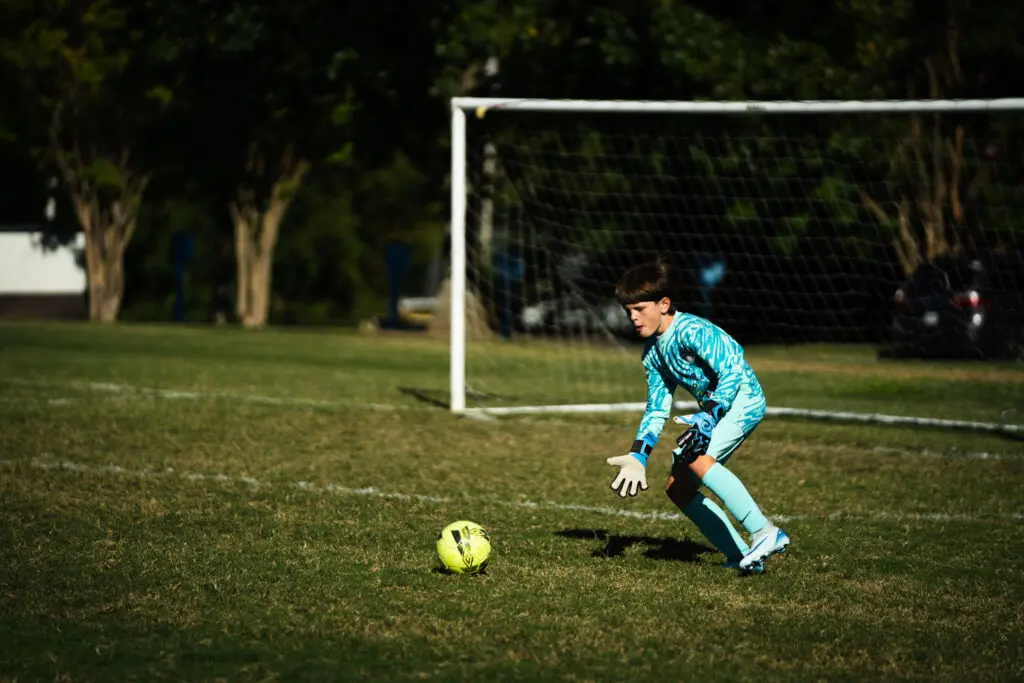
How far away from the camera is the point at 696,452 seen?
6770 millimetres

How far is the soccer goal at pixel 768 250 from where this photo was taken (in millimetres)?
16547

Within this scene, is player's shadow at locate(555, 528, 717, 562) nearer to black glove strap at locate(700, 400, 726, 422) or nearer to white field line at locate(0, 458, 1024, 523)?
white field line at locate(0, 458, 1024, 523)

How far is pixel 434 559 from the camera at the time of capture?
7.04 m

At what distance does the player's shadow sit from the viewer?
729 centimetres

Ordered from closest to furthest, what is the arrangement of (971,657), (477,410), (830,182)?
(971,657), (477,410), (830,182)

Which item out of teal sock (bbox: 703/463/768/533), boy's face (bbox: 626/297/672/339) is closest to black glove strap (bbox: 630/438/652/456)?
teal sock (bbox: 703/463/768/533)

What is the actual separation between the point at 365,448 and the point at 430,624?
17.8 ft

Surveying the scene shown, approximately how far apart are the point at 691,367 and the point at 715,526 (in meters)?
0.75

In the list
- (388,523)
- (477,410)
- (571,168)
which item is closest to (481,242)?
(571,168)

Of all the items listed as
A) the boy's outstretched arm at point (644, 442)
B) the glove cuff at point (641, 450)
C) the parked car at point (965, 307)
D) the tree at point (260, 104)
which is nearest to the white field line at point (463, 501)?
the boy's outstretched arm at point (644, 442)

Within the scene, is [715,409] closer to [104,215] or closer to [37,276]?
[104,215]

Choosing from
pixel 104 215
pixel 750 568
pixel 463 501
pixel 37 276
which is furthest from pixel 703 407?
pixel 37 276

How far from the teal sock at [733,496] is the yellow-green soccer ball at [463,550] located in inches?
41.8

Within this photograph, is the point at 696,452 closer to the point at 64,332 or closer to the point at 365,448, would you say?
the point at 365,448
